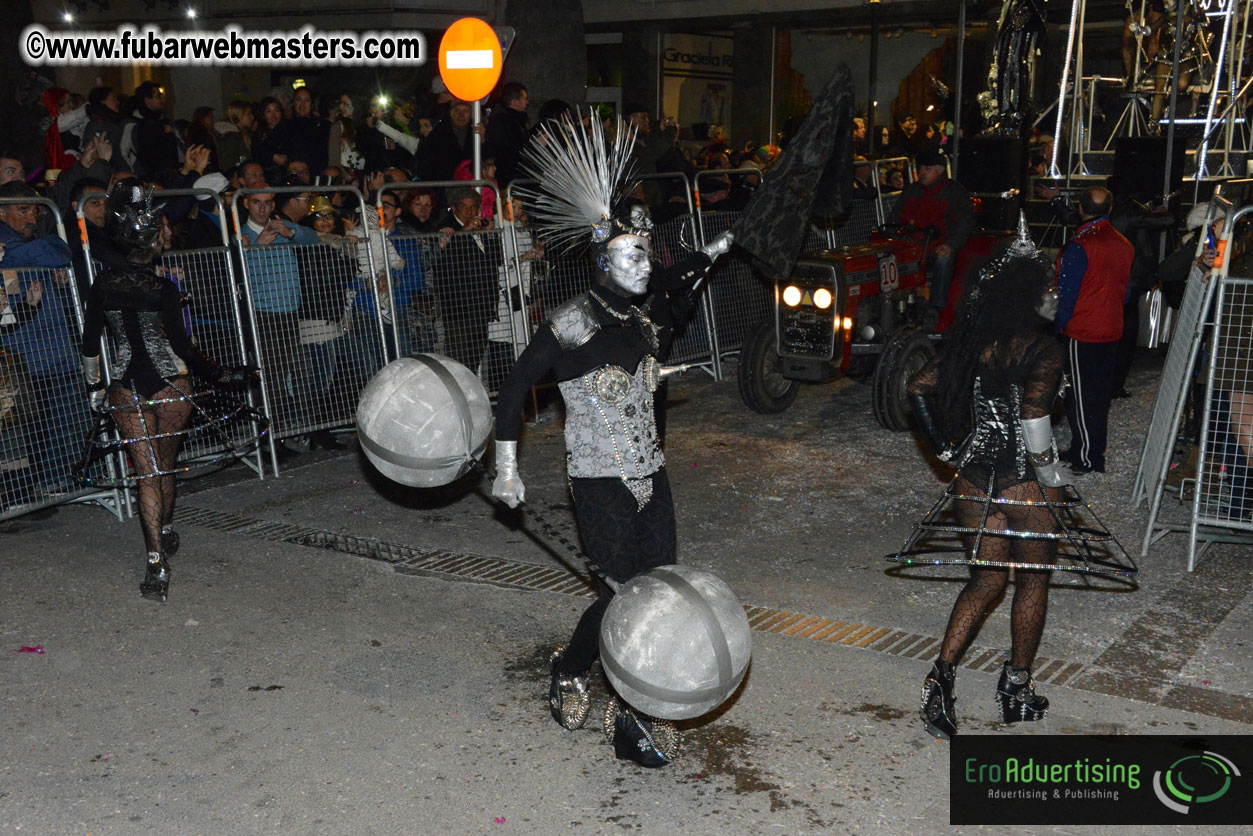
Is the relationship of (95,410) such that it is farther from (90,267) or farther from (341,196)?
(341,196)

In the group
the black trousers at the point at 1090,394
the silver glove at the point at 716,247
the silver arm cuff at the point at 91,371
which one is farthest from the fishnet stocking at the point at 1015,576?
the silver arm cuff at the point at 91,371

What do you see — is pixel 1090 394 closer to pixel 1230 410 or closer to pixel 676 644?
pixel 1230 410

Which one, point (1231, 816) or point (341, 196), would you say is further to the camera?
point (341, 196)

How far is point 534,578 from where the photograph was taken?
269 inches

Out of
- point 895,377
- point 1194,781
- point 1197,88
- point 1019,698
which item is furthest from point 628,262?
point 1197,88

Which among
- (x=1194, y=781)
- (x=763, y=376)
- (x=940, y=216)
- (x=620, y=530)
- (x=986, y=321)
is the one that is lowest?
(x=1194, y=781)

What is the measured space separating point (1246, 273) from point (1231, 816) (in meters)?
3.74

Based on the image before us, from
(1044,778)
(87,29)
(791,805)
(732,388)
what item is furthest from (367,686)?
(87,29)

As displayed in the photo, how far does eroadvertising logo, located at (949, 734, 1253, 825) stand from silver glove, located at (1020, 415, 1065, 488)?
108 centimetres

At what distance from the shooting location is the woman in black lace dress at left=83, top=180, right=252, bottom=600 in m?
6.31

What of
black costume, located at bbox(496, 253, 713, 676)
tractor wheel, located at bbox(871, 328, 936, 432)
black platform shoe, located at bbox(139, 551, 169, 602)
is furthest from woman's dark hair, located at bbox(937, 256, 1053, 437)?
tractor wheel, located at bbox(871, 328, 936, 432)

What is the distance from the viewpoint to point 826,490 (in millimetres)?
8492

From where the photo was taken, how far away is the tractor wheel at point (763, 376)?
1027 cm

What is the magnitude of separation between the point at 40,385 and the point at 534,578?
3.41 m
